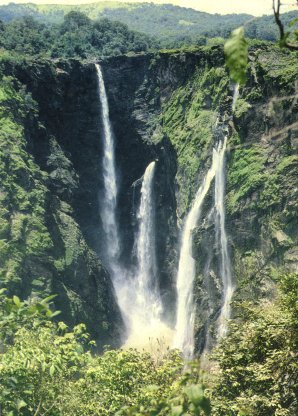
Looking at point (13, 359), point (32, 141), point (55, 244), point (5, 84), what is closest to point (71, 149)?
point (32, 141)

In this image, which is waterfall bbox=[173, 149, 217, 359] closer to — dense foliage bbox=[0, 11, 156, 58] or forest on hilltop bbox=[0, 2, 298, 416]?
forest on hilltop bbox=[0, 2, 298, 416]

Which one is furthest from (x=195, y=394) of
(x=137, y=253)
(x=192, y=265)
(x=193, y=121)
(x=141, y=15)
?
(x=141, y=15)

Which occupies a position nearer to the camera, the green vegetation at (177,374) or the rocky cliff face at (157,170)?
the green vegetation at (177,374)

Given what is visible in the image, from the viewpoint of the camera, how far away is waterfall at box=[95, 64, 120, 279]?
37.6 metres

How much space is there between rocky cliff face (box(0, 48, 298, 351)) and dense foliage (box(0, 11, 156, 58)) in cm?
510

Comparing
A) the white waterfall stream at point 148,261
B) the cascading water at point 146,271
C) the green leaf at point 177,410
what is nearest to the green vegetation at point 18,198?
the white waterfall stream at point 148,261

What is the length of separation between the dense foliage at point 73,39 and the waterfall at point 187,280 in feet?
52.3

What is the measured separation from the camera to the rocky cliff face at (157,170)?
82.3 ft

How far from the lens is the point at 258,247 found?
24953 mm

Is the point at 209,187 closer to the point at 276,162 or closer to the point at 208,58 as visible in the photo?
the point at 276,162

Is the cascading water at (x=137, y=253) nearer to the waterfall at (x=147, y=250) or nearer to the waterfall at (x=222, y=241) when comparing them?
the waterfall at (x=147, y=250)

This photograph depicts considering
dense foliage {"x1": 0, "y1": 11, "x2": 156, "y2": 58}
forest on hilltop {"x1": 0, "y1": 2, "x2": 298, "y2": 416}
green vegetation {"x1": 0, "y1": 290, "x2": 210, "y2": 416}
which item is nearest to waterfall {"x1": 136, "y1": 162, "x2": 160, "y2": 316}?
forest on hilltop {"x1": 0, "y1": 2, "x2": 298, "y2": 416}

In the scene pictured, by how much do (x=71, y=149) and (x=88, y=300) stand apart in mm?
10965

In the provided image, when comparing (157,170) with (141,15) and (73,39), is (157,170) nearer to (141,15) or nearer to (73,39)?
(73,39)
